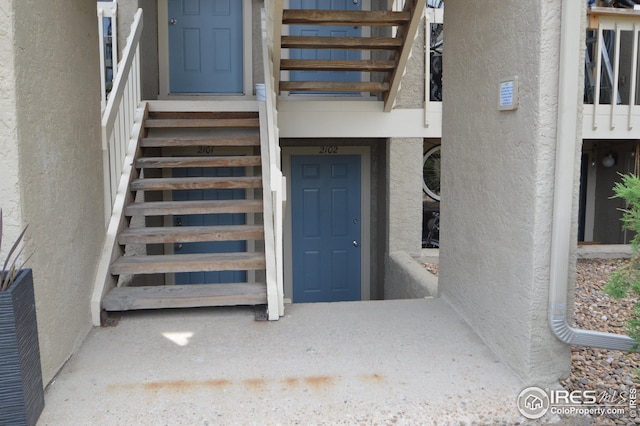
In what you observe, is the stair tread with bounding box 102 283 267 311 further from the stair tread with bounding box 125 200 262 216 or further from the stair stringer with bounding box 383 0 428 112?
the stair stringer with bounding box 383 0 428 112

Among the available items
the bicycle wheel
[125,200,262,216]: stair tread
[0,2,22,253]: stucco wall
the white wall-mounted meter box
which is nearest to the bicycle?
the bicycle wheel

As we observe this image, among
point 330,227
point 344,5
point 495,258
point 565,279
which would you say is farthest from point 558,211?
point 344,5

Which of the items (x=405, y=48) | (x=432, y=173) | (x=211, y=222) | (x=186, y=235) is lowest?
(x=211, y=222)

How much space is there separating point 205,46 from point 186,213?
10.3 feet

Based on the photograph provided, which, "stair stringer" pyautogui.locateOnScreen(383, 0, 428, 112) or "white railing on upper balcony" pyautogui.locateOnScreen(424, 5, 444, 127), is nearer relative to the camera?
"stair stringer" pyautogui.locateOnScreen(383, 0, 428, 112)

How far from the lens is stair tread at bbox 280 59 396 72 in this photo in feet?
16.0

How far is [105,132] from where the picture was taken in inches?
138

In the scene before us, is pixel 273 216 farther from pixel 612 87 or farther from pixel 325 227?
pixel 612 87

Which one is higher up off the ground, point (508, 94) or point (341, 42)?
point (341, 42)

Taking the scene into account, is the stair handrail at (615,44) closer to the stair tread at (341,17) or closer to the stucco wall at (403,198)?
the stucco wall at (403,198)

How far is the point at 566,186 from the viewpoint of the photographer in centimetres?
231

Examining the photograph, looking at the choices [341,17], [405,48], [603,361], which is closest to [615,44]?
[405,48]

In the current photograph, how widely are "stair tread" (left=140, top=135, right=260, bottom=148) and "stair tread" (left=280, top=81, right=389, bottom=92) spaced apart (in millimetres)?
654

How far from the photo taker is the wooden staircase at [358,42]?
4.42 m
